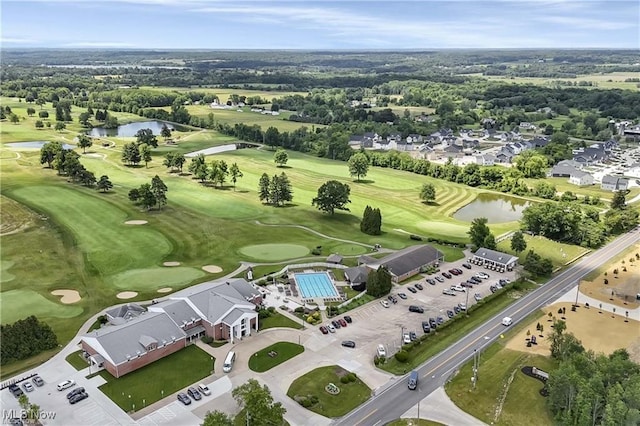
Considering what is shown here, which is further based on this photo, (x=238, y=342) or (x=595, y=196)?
(x=595, y=196)

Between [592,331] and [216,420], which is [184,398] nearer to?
[216,420]

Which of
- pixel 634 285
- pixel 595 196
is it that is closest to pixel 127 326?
pixel 634 285

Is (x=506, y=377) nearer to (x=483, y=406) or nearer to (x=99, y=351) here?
(x=483, y=406)

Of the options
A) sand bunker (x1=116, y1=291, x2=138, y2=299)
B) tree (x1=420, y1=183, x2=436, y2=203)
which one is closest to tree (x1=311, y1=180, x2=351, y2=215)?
tree (x1=420, y1=183, x2=436, y2=203)

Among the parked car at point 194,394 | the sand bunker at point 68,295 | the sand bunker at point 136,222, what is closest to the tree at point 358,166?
the sand bunker at point 136,222

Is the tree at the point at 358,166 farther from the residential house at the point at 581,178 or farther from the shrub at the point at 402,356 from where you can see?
the shrub at the point at 402,356

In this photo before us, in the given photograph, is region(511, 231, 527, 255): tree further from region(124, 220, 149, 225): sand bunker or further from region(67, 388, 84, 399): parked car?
region(124, 220, 149, 225): sand bunker
